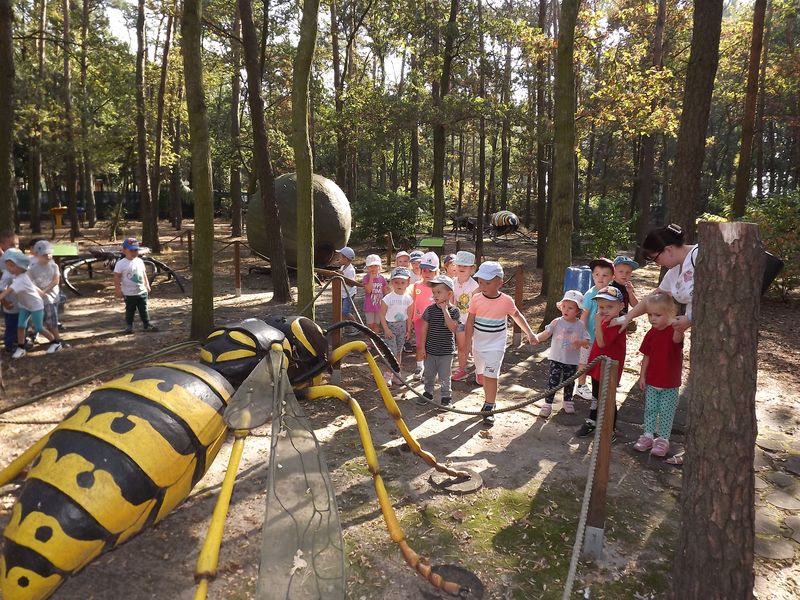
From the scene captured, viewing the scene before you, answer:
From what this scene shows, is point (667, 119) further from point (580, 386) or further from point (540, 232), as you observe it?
point (580, 386)

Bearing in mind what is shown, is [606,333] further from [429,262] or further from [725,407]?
[725,407]

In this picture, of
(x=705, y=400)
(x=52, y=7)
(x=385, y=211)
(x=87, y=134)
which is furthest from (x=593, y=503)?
(x=52, y=7)

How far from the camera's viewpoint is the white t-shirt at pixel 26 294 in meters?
7.46

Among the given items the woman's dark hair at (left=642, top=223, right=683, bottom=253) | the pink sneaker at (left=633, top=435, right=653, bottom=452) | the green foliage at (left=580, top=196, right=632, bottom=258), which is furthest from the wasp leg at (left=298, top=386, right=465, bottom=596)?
the green foliage at (left=580, top=196, right=632, bottom=258)

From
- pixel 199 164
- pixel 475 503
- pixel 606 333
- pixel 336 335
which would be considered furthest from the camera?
pixel 199 164

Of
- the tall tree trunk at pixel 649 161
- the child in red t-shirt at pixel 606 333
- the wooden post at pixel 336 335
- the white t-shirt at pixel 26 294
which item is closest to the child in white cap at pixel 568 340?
the child in red t-shirt at pixel 606 333

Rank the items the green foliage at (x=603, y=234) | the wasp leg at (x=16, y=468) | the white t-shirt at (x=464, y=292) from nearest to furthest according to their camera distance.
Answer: the wasp leg at (x=16, y=468)
the white t-shirt at (x=464, y=292)
the green foliage at (x=603, y=234)

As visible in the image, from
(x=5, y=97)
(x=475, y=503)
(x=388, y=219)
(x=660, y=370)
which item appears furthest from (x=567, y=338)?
(x=388, y=219)

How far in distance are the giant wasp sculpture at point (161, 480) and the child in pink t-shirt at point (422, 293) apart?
3.63 m

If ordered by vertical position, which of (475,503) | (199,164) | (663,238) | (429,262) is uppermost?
(199,164)

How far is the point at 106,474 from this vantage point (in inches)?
98.7

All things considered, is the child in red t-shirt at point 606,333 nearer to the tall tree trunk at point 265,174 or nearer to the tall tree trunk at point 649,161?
the tall tree trunk at point 265,174

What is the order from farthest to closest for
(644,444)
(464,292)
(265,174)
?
(265,174) < (464,292) < (644,444)

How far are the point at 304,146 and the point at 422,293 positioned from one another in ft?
8.40
